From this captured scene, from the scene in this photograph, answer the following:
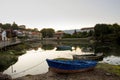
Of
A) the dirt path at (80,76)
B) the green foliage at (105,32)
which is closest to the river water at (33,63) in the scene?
the dirt path at (80,76)

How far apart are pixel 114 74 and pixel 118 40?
76.7 meters

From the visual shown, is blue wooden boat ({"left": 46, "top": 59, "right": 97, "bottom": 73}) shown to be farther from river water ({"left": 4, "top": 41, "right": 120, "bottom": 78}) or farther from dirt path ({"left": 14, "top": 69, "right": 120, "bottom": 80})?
river water ({"left": 4, "top": 41, "right": 120, "bottom": 78})

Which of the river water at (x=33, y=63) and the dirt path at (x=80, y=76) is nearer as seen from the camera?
the dirt path at (x=80, y=76)

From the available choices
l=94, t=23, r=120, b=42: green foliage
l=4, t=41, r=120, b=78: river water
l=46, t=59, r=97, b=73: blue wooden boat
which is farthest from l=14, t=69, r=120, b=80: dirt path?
l=94, t=23, r=120, b=42: green foliage

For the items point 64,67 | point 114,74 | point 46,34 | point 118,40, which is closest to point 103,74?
point 114,74

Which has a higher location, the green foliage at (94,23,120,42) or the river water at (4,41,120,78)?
the green foliage at (94,23,120,42)

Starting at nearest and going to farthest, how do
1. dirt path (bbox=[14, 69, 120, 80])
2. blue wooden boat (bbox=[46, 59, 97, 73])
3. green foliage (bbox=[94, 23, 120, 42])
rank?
dirt path (bbox=[14, 69, 120, 80]) → blue wooden boat (bbox=[46, 59, 97, 73]) → green foliage (bbox=[94, 23, 120, 42])

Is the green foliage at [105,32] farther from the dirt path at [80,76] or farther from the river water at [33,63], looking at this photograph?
the dirt path at [80,76]

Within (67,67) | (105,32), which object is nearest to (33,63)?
(67,67)

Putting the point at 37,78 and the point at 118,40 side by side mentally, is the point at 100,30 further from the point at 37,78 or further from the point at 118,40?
the point at 37,78

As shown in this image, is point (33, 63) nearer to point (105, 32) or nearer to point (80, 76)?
point (80, 76)

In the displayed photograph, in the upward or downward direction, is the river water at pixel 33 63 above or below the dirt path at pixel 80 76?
below

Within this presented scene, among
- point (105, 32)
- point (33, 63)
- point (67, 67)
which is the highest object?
point (105, 32)

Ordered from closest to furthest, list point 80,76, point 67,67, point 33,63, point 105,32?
point 80,76
point 67,67
point 33,63
point 105,32
